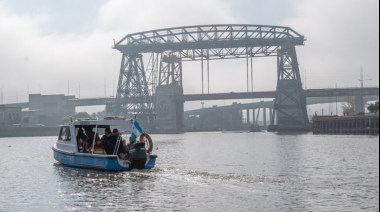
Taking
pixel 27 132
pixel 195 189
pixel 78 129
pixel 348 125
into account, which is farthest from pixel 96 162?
pixel 27 132

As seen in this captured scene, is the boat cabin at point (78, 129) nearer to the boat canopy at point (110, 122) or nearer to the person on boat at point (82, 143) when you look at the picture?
the boat canopy at point (110, 122)

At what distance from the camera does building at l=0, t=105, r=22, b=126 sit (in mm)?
164125

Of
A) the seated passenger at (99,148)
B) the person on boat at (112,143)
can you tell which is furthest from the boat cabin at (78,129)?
the person on boat at (112,143)

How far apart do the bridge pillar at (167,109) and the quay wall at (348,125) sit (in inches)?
1585

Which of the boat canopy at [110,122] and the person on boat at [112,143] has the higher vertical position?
the boat canopy at [110,122]

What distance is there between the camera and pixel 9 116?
169000 mm

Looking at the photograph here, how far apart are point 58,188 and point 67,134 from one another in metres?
9.53

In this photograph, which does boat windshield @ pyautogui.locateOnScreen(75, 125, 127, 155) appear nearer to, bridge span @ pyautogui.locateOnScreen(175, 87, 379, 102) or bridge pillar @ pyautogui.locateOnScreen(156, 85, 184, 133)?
bridge span @ pyautogui.locateOnScreen(175, 87, 379, 102)

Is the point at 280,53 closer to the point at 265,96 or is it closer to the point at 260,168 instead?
the point at 265,96

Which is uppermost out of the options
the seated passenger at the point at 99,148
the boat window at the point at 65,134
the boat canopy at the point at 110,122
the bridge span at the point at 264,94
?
the bridge span at the point at 264,94

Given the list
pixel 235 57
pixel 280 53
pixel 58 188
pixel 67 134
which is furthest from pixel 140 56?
pixel 58 188

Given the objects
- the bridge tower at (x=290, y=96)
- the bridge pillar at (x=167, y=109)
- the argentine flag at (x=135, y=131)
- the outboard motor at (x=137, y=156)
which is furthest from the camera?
the bridge pillar at (x=167, y=109)

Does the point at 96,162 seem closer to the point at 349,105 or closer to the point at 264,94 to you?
the point at 264,94

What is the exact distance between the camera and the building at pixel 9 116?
164 meters
